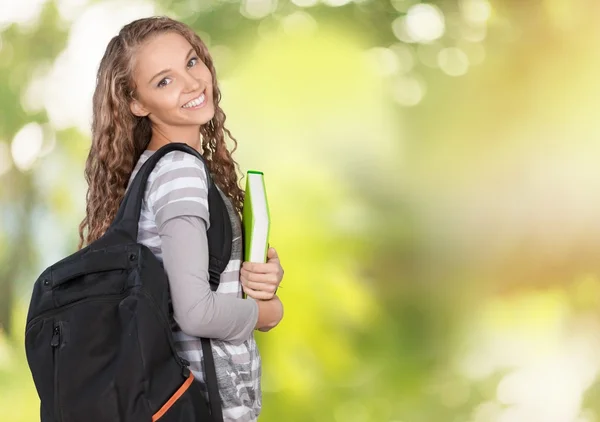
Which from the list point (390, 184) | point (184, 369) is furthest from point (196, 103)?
point (390, 184)

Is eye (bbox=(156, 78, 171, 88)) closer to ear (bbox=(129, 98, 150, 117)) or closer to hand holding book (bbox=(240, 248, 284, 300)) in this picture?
ear (bbox=(129, 98, 150, 117))

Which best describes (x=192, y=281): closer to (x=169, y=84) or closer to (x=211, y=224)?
(x=211, y=224)

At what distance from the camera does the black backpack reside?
1131 millimetres

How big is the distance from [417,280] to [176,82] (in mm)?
1472

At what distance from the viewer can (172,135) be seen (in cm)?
146

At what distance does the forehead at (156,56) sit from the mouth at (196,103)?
62 millimetres

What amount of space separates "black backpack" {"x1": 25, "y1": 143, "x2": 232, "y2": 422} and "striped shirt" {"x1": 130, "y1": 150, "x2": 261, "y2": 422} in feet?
0.23

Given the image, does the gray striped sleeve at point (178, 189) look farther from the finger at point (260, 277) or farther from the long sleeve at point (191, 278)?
the finger at point (260, 277)

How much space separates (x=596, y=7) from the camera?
8.91 feet

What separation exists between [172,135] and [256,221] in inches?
9.7

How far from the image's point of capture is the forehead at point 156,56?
1.42 meters

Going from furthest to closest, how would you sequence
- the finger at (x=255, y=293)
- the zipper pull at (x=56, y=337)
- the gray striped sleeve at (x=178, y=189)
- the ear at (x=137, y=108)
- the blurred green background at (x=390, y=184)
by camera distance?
the blurred green background at (x=390, y=184) → the ear at (x=137, y=108) → the finger at (x=255, y=293) → the gray striped sleeve at (x=178, y=189) → the zipper pull at (x=56, y=337)

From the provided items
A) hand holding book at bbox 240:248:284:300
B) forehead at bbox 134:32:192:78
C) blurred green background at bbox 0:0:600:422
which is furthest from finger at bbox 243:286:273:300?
blurred green background at bbox 0:0:600:422

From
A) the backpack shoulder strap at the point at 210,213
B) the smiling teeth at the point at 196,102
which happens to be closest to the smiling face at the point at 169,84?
the smiling teeth at the point at 196,102
